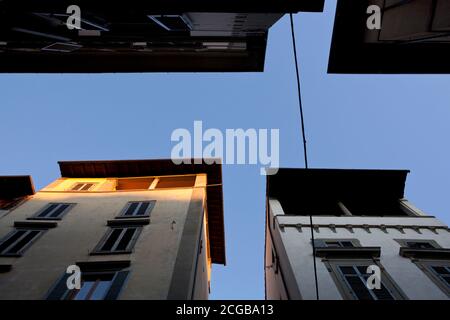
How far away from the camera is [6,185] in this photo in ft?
48.6

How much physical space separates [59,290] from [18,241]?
384 cm

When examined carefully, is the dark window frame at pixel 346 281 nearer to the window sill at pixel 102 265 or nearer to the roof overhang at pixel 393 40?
the window sill at pixel 102 265

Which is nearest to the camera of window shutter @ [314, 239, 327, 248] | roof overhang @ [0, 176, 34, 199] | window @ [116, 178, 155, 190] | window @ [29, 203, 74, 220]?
window shutter @ [314, 239, 327, 248]

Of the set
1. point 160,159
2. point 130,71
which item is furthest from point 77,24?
point 160,159

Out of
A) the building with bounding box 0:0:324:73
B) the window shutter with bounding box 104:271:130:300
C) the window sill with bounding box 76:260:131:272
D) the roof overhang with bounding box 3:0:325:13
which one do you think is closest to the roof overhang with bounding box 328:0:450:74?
the roof overhang with bounding box 3:0:325:13

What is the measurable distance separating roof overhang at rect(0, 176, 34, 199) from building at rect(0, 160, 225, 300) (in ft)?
0.14

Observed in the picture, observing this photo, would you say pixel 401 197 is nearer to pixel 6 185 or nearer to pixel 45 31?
pixel 45 31

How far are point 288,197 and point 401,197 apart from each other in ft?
20.5

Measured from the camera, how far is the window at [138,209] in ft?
42.4

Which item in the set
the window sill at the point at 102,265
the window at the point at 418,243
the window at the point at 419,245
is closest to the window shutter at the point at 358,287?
the window at the point at 418,243

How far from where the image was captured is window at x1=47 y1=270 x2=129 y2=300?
317 inches

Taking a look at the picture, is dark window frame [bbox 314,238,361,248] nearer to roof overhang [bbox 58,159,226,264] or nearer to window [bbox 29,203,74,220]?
roof overhang [bbox 58,159,226,264]
